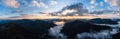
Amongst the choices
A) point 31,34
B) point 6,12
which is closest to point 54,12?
point 31,34

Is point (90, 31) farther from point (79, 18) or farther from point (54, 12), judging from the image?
point (54, 12)

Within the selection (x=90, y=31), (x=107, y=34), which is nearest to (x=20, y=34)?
(x=90, y=31)

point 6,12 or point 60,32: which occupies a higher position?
point 6,12

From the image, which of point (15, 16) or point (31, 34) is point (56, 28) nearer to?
point (31, 34)
